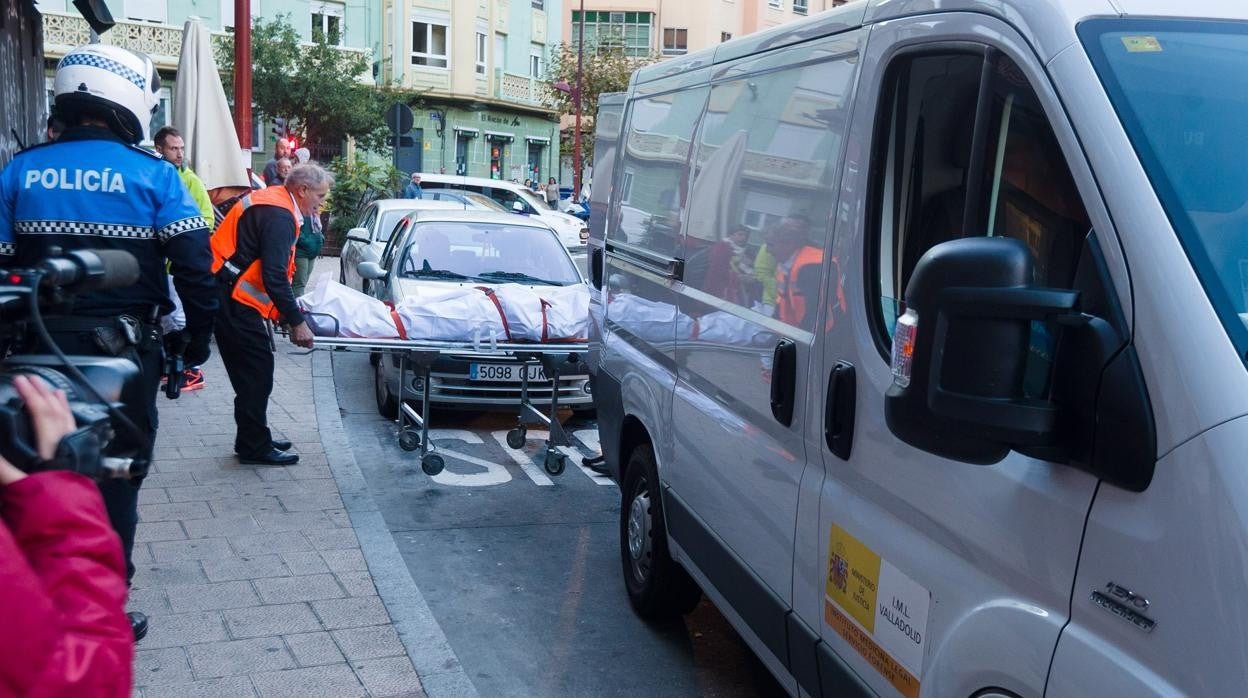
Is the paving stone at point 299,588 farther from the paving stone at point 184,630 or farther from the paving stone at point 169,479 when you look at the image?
the paving stone at point 169,479

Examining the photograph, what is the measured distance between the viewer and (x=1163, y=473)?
1.96 m

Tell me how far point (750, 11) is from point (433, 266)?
177 feet

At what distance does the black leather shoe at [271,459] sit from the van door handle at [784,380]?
15.2 ft

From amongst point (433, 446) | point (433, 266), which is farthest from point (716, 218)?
point (433, 266)

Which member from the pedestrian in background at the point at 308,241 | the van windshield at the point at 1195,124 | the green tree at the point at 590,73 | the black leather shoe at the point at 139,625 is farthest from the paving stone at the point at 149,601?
the green tree at the point at 590,73

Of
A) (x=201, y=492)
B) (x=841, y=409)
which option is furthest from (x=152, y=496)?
(x=841, y=409)

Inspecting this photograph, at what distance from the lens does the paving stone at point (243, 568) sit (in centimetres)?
541

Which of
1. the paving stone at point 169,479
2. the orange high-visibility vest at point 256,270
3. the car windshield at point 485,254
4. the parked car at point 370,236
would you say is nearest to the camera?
the paving stone at point 169,479

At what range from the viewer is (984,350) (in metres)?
2.03

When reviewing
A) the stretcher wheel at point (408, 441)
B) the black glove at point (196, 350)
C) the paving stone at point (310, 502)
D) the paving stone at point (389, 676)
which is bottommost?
the paving stone at point (389, 676)

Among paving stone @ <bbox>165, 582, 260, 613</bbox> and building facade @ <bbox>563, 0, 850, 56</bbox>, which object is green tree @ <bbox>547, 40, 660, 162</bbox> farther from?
paving stone @ <bbox>165, 582, 260, 613</bbox>

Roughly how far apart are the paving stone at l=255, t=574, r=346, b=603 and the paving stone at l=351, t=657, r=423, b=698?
0.74 metres

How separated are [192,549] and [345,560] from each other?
28.3 inches

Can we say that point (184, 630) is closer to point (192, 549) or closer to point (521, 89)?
point (192, 549)
